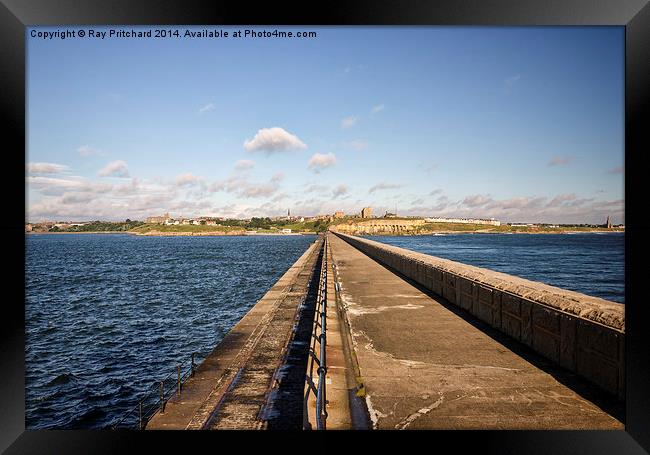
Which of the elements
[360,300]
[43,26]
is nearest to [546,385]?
[360,300]

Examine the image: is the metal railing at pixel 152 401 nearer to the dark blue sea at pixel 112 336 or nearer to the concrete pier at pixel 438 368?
the dark blue sea at pixel 112 336

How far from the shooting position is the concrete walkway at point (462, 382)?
5.42 meters

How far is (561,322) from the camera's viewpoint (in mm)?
6941

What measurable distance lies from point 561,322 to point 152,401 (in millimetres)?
10793

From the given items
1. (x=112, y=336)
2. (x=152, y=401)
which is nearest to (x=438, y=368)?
(x=152, y=401)

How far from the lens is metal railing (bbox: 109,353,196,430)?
10004 millimetres

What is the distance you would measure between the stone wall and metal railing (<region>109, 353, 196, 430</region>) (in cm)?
718

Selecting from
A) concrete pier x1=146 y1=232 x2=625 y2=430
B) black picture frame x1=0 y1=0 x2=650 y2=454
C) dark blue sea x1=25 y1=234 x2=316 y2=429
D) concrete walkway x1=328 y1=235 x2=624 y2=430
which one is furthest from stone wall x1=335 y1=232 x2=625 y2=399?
dark blue sea x1=25 y1=234 x2=316 y2=429

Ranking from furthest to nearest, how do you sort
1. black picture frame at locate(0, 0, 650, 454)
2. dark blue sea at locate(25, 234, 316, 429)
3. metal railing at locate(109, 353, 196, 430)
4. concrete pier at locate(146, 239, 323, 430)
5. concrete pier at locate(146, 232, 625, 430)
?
dark blue sea at locate(25, 234, 316, 429) → metal railing at locate(109, 353, 196, 430) → concrete pier at locate(146, 239, 323, 430) → concrete pier at locate(146, 232, 625, 430) → black picture frame at locate(0, 0, 650, 454)

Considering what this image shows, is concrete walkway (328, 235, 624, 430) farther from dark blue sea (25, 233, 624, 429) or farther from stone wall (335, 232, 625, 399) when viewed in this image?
dark blue sea (25, 233, 624, 429)

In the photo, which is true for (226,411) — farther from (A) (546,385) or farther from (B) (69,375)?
(B) (69,375)

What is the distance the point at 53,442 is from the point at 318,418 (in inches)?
142
